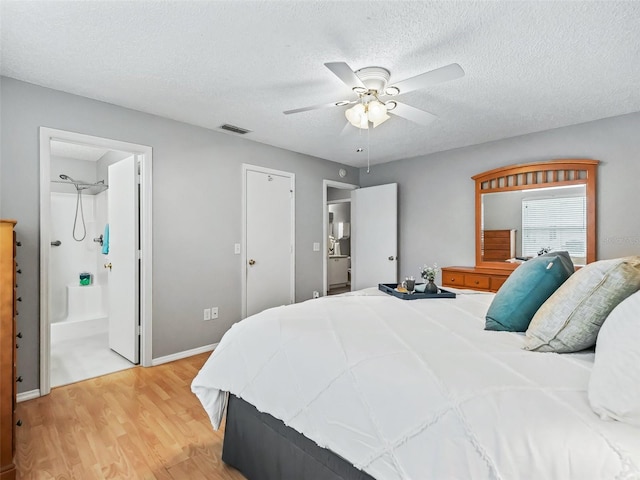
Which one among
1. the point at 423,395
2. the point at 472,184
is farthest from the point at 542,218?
the point at 423,395

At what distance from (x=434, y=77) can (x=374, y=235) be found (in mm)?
3291

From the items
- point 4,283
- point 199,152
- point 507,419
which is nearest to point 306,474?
point 507,419

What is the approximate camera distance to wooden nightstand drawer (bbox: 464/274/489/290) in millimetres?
3830

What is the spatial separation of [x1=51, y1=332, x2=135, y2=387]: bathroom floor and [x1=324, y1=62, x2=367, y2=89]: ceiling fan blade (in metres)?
3.18

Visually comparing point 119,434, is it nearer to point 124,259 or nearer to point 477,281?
point 124,259

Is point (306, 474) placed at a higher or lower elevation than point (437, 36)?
lower

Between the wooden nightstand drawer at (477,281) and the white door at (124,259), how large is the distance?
12.0ft

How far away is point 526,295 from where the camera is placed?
5.03 ft

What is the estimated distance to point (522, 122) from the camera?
338cm

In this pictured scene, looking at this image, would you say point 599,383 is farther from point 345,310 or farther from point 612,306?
point 345,310

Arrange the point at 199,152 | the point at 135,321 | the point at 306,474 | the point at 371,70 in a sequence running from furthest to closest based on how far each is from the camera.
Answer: the point at 199,152, the point at 135,321, the point at 371,70, the point at 306,474

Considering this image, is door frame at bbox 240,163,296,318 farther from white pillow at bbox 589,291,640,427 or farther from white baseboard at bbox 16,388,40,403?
white pillow at bbox 589,291,640,427

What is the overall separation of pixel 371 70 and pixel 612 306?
1902 millimetres

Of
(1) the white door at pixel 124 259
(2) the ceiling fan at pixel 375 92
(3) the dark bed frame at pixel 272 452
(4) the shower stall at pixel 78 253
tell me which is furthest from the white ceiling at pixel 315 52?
(4) the shower stall at pixel 78 253
